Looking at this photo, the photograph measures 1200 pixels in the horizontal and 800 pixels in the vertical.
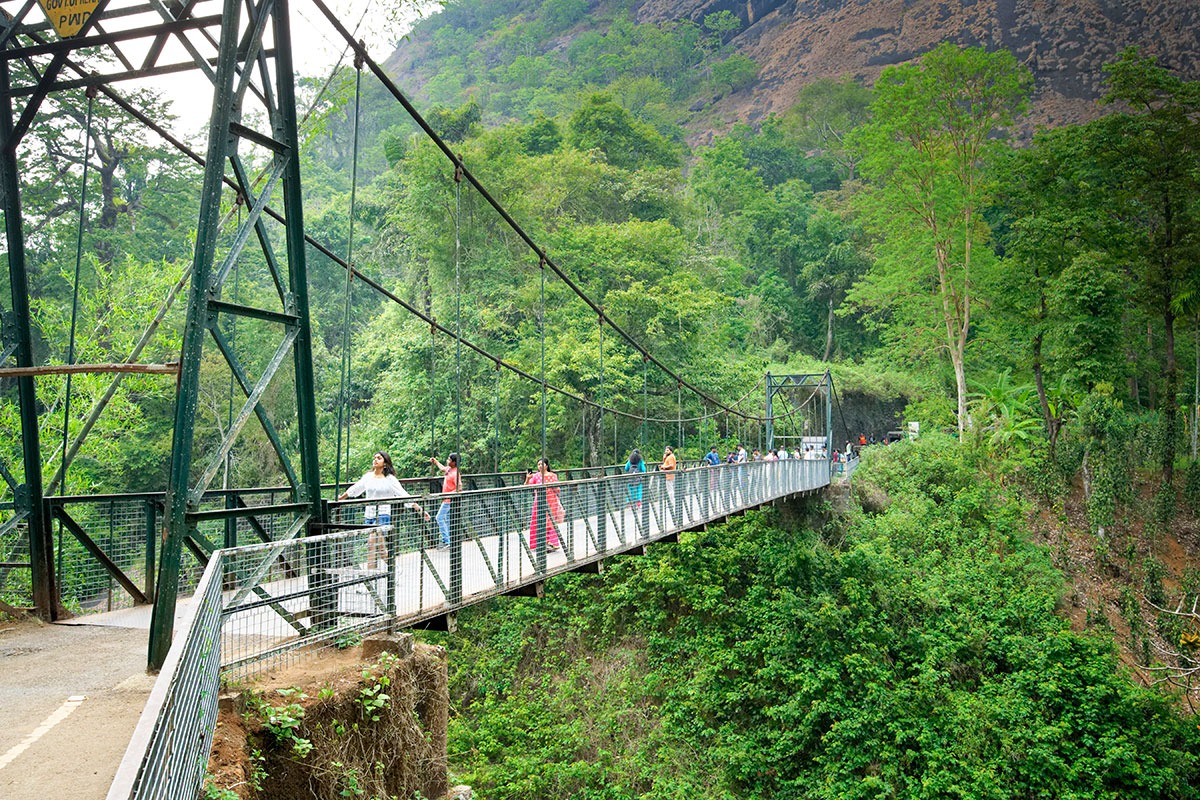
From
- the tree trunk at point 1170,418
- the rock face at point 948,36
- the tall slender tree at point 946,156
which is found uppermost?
the rock face at point 948,36

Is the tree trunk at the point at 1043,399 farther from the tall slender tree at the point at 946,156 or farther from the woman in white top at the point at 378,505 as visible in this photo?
the woman in white top at the point at 378,505

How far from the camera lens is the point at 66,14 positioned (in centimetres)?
423

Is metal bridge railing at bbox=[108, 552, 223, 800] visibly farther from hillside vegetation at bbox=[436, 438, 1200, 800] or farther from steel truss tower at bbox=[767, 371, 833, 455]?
steel truss tower at bbox=[767, 371, 833, 455]

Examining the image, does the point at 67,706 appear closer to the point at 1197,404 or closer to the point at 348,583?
the point at 348,583

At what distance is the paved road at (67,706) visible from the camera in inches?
87.0

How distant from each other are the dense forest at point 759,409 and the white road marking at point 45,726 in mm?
3322

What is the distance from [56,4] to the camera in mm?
4215

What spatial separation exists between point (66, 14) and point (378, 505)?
2.86 meters

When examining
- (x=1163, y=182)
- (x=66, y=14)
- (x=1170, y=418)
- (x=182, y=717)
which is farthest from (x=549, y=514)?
(x=1163, y=182)

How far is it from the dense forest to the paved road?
2.28 metres

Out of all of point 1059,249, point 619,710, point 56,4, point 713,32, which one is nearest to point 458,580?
point 56,4

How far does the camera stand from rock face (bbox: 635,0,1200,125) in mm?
34281

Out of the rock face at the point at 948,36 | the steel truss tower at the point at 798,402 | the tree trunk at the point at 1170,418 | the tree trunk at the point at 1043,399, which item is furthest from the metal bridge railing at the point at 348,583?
the rock face at the point at 948,36

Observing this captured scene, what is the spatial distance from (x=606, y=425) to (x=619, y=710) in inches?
289
